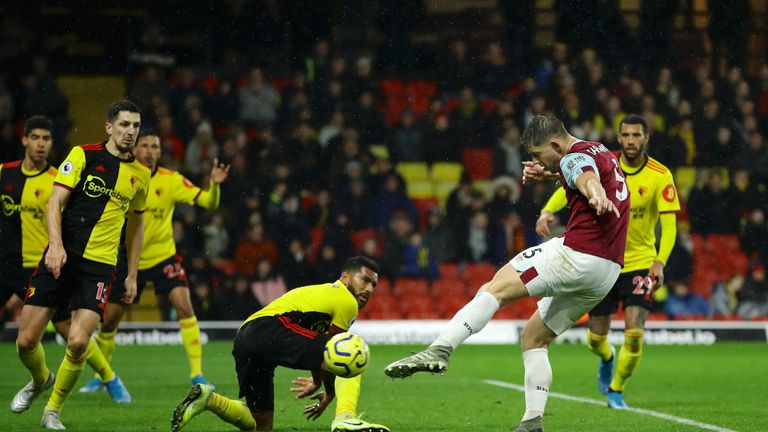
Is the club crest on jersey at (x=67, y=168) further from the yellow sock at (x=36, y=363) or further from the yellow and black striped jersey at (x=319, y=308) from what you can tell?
the yellow and black striped jersey at (x=319, y=308)

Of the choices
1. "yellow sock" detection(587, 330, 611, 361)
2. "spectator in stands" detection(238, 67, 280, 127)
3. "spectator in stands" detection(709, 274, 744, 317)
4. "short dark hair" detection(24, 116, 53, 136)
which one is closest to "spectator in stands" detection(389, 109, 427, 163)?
"spectator in stands" detection(238, 67, 280, 127)

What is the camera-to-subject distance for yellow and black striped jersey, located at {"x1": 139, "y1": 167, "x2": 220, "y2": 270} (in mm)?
11164

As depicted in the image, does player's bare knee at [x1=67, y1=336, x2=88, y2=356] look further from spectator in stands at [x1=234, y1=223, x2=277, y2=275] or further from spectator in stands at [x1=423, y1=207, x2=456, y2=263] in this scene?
spectator in stands at [x1=423, y1=207, x2=456, y2=263]

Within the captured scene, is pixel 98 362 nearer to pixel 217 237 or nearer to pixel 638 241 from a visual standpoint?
pixel 638 241

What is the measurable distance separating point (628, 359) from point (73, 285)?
460 centimetres

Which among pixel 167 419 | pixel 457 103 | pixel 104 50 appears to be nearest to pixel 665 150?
pixel 457 103

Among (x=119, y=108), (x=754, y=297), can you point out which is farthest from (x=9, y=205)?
(x=754, y=297)

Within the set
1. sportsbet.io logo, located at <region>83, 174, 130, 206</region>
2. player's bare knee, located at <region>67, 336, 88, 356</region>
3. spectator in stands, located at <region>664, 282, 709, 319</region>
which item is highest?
sportsbet.io logo, located at <region>83, 174, 130, 206</region>

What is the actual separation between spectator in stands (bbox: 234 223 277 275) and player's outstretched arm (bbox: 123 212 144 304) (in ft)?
30.3

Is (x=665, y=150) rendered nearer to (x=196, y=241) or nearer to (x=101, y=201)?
(x=196, y=241)

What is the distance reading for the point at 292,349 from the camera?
6922mm

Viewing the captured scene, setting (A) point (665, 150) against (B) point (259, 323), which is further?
(A) point (665, 150)

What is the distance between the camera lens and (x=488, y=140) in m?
20.7

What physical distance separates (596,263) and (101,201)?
12.0 ft
